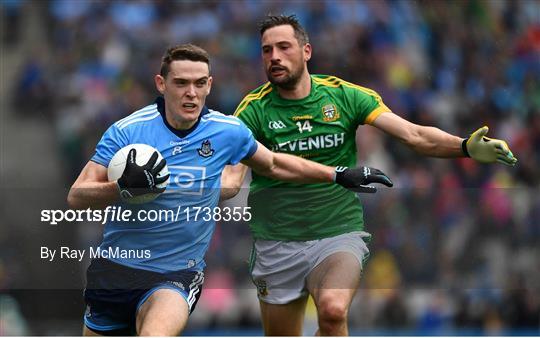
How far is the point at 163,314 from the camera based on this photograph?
761 cm

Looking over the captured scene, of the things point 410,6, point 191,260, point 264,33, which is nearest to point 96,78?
point 410,6

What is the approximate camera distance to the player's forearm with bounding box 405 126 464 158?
900cm

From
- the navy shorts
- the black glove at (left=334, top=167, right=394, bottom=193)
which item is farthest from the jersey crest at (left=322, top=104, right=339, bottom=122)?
the navy shorts

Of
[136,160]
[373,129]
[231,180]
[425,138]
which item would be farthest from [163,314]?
[373,129]

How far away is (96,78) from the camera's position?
17.4m

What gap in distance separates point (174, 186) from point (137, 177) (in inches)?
19.2

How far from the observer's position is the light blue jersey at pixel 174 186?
801 cm

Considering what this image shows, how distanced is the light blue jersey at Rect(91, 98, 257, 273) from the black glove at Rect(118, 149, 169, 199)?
23 centimetres

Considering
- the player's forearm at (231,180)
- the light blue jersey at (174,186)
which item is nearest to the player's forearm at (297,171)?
the player's forearm at (231,180)

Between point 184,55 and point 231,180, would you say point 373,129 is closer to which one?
point 231,180

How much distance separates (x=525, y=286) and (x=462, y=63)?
6434 millimetres

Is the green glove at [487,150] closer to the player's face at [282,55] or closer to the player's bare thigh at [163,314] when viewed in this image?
the player's face at [282,55]

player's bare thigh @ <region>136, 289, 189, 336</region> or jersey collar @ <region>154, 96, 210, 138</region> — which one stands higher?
jersey collar @ <region>154, 96, 210, 138</region>

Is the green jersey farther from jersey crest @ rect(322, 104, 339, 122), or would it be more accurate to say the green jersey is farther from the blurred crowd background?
the blurred crowd background
